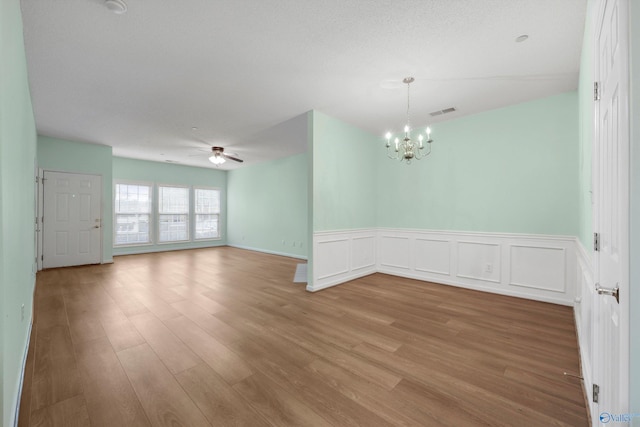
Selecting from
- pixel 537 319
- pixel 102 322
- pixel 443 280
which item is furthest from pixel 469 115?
pixel 102 322

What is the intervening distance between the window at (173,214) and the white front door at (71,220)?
192cm

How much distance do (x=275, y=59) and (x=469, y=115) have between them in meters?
3.19

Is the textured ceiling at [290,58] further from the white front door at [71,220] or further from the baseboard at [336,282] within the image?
the baseboard at [336,282]

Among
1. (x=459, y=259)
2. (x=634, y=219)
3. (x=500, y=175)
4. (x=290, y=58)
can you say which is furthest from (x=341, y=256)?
(x=634, y=219)

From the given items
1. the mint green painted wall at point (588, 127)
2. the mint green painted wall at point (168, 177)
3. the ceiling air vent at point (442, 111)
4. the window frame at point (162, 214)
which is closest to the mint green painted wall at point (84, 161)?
the mint green painted wall at point (168, 177)

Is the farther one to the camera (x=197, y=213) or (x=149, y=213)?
(x=197, y=213)

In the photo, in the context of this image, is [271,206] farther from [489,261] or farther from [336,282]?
[489,261]

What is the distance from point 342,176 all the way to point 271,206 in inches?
149

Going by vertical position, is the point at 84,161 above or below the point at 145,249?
above

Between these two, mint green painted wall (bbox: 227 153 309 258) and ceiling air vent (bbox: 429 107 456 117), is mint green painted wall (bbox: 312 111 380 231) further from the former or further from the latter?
mint green painted wall (bbox: 227 153 309 258)

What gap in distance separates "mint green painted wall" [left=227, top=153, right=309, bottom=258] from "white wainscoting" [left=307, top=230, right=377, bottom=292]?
2.23 m

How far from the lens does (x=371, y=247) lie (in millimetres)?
5004

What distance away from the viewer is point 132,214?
23.7 ft

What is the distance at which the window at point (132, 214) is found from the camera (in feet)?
23.0
